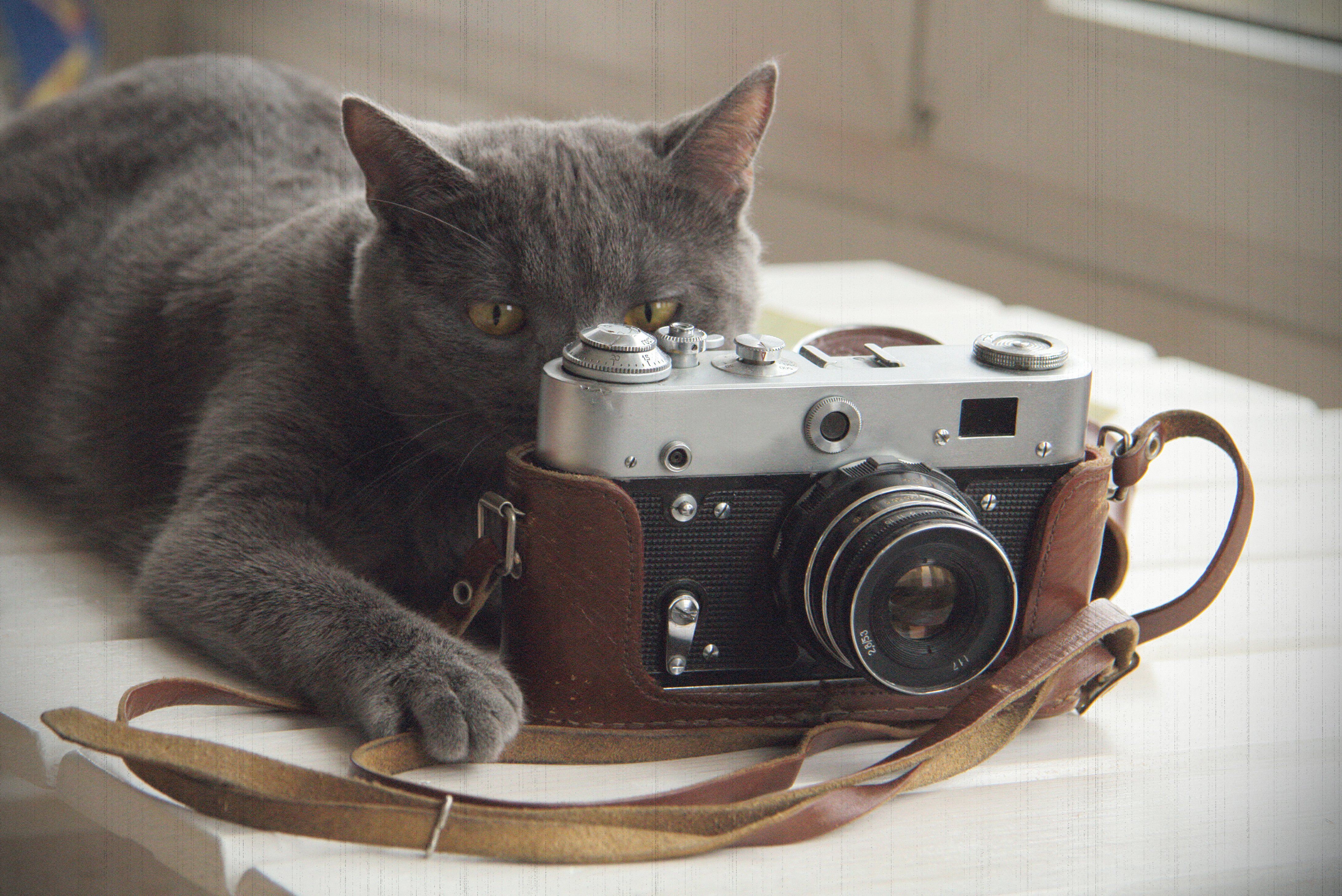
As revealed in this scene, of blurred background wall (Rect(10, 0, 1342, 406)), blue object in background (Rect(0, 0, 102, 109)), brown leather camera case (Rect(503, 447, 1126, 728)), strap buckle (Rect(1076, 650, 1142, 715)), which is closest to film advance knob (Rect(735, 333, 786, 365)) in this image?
brown leather camera case (Rect(503, 447, 1126, 728))

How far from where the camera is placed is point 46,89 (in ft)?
11.1

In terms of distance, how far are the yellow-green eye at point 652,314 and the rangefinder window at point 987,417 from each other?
0.80 ft

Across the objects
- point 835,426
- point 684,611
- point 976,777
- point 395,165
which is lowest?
point 976,777

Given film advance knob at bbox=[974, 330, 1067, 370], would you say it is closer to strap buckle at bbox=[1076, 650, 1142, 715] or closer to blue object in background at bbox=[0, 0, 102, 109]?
strap buckle at bbox=[1076, 650, 1142, 715]

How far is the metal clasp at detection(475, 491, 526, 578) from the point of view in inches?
35.9

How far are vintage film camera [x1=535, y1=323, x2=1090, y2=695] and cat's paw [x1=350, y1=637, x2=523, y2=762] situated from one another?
0.35 feet

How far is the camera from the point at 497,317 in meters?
1.02

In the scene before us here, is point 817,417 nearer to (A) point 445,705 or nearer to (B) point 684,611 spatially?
(B) point 684,611

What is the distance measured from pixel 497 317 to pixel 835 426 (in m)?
0.27

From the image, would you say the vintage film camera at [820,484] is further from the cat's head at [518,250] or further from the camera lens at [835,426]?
the cat's head at [518,250]

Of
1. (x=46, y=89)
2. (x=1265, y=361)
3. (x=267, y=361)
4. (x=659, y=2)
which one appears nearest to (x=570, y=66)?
(x=659, y=2)

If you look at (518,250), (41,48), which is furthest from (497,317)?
(41,48)

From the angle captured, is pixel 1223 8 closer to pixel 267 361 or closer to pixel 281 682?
pixel 267 361

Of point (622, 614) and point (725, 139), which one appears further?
point (725, 139)
